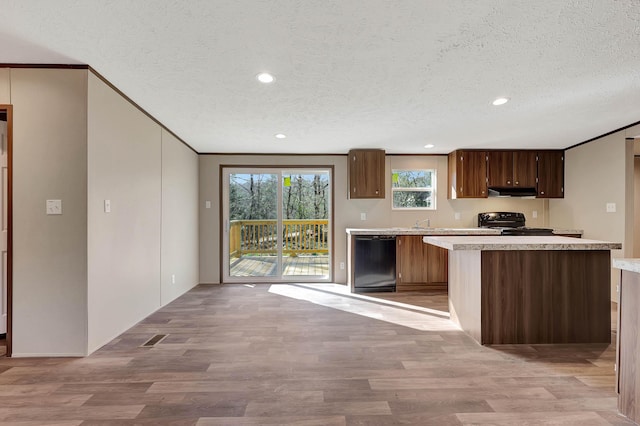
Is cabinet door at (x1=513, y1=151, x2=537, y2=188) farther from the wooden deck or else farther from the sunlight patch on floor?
the wooden deck

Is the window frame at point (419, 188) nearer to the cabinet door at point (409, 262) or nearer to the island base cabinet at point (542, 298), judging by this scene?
the cabinet door at point (409, 262)

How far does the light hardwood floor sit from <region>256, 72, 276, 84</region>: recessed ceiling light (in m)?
2.29

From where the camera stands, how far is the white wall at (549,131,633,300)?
3775mm

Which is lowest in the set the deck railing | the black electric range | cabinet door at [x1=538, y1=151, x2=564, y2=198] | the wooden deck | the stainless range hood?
the wooden deck

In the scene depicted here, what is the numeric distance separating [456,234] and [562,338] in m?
2.04

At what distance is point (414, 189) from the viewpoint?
526 cm

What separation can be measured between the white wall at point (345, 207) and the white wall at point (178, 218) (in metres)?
0.20

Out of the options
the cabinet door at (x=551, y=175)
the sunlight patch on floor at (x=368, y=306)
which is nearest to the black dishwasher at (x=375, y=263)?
the sunlight patch on floor at (x=368, y=306)

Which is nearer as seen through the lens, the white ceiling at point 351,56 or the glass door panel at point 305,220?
the white ceiling at point 351,56

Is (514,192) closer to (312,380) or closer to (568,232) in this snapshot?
(568,232)

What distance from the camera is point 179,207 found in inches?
167

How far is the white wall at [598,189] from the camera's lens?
3.78 metres

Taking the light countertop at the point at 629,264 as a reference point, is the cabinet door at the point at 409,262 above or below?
below

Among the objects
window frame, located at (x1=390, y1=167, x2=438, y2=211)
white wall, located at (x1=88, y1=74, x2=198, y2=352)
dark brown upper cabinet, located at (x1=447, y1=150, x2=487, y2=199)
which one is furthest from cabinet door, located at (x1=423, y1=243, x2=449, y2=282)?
white wall, located at (x1=88, y1=74, x2=198, y2=352)
